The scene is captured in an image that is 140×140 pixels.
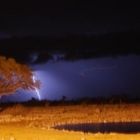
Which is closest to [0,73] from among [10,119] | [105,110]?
[10,119]

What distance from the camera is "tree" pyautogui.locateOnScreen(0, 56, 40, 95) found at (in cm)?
3866

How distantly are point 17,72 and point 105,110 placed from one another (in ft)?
34.4

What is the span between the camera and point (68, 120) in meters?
38.8

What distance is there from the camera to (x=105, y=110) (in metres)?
45.9

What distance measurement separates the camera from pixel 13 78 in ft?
129

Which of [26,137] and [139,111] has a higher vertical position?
[139,111]

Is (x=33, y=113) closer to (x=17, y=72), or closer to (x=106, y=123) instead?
(x=17, y=72)

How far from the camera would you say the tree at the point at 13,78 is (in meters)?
38.7

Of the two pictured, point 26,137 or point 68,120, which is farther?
point 68,120

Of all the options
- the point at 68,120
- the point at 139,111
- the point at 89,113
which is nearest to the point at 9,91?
the point at 68,120

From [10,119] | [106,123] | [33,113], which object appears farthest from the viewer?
[33,113]

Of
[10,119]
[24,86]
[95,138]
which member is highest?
[24,86]

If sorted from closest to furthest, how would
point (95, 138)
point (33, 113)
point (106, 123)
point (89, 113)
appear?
1. point (95, 138)
2. point (106, 123)
3. point (89, 113)
4. point (33, 113)

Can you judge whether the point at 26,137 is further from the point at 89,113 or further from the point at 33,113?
the point at 33,113
